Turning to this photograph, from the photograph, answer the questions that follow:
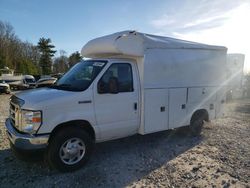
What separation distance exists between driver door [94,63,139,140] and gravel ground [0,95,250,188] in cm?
67

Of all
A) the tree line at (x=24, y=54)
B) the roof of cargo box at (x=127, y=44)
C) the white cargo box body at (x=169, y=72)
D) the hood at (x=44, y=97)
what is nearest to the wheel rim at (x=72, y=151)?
the hood at (x=44, y=97)

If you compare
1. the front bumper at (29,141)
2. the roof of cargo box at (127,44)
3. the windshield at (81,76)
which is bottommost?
the front bumper at (29,141)

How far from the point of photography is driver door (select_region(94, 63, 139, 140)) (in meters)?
4.62

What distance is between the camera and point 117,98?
4.86 metres

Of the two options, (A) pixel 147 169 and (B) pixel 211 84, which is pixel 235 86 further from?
(A) pixel 147 169

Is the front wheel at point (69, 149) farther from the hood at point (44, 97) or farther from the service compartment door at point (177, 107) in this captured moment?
the service compartment door at point (177, 107)

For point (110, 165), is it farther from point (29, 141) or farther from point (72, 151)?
point (29, 141)

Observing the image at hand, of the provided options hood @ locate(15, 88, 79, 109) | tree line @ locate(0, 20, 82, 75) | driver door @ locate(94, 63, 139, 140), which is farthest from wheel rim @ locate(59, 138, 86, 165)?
tree line @ locate(0, 20, 82, 75)

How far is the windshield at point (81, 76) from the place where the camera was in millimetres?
4611

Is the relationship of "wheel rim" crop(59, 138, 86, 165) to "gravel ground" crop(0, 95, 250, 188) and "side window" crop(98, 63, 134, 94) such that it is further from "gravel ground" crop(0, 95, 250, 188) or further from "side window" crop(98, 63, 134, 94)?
"side window" crop(98, 63, 134, 94)

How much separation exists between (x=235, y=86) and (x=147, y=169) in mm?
16469

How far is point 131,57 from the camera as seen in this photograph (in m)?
5.34

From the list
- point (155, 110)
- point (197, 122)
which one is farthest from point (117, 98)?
point (197, 122)

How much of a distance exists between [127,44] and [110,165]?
2.69m
